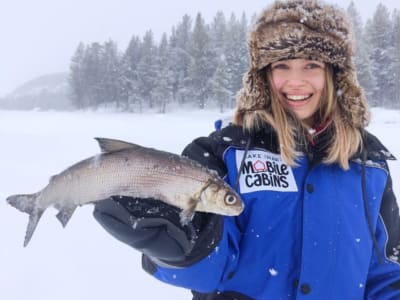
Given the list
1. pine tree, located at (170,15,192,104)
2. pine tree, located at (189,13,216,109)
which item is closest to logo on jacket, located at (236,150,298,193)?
pine tree, located at (189,13,216,109)

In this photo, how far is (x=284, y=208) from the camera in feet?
8.04

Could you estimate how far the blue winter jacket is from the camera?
2.39 meters

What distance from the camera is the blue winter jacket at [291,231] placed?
2.39 m

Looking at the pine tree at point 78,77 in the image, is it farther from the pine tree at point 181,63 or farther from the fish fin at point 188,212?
the fish fin at point 188,212

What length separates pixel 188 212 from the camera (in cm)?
223

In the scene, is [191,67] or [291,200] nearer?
[291,200]

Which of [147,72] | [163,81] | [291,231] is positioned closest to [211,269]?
[291,231]

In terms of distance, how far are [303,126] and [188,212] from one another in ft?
3.61

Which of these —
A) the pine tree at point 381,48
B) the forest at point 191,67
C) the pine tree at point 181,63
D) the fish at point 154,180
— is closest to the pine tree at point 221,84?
the forest at point 191,67

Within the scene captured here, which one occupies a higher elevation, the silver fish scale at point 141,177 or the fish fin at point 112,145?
the fish fin at point 112,145

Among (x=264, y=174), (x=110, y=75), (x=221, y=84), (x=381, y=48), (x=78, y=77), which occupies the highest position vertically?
(x=381, y=48)

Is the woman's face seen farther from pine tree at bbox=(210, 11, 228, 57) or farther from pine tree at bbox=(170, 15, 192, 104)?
pine tree at bbox=(210, 11, 228, 57)

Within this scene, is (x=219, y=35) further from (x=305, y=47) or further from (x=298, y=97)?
(x=298, y=97)

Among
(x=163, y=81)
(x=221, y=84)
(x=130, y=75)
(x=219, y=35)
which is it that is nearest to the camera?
(x=221, y=84)
